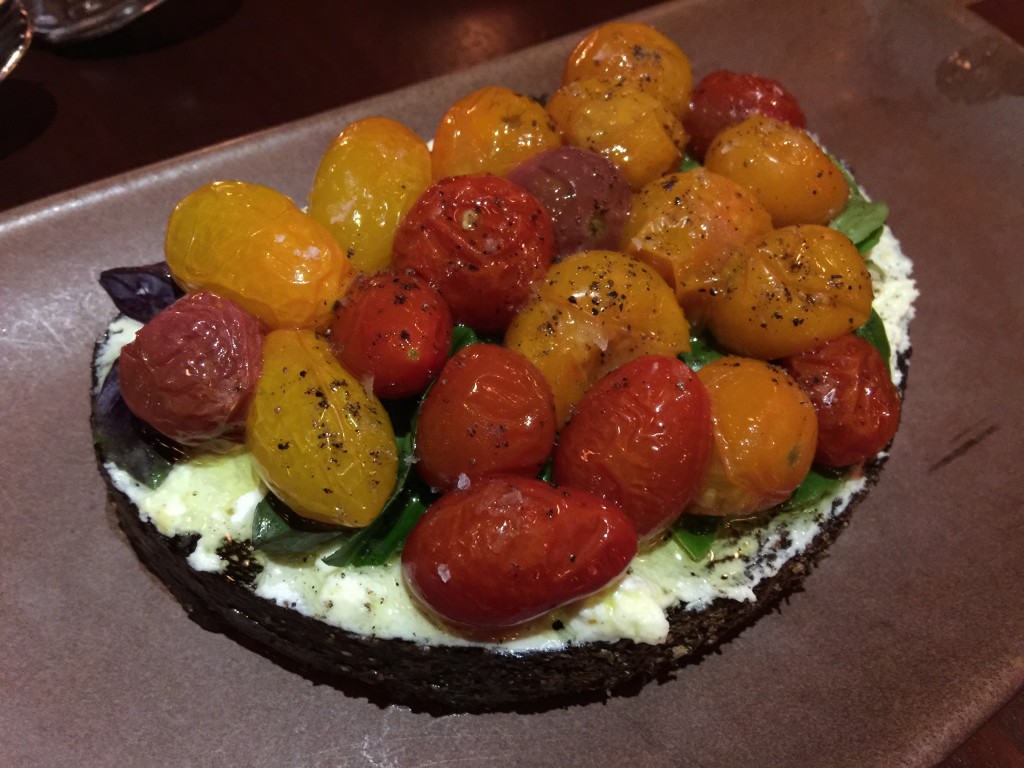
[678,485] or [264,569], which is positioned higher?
[678,485]

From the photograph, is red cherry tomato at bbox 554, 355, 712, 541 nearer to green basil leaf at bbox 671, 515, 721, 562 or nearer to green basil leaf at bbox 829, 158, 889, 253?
green basil leaf at bbox 671, 515, 721, 562

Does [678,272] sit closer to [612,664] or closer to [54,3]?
[612,664]

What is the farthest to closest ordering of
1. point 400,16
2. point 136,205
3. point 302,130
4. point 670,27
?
point 400,16 < point 670,27 < point 302,130 < point 136,205

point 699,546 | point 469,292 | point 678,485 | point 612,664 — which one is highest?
point 469,292

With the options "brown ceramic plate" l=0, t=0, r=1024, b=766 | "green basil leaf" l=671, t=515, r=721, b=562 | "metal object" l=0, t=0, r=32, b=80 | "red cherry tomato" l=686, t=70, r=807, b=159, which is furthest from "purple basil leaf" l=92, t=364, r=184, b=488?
"metal object" l=0, t=0, r=32, b=80

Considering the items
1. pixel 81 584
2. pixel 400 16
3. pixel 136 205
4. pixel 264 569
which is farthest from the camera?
pixel 400 16

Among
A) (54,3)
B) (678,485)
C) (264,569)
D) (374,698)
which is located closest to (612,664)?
(678,485)

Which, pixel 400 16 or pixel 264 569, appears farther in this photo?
pixel 400 16
